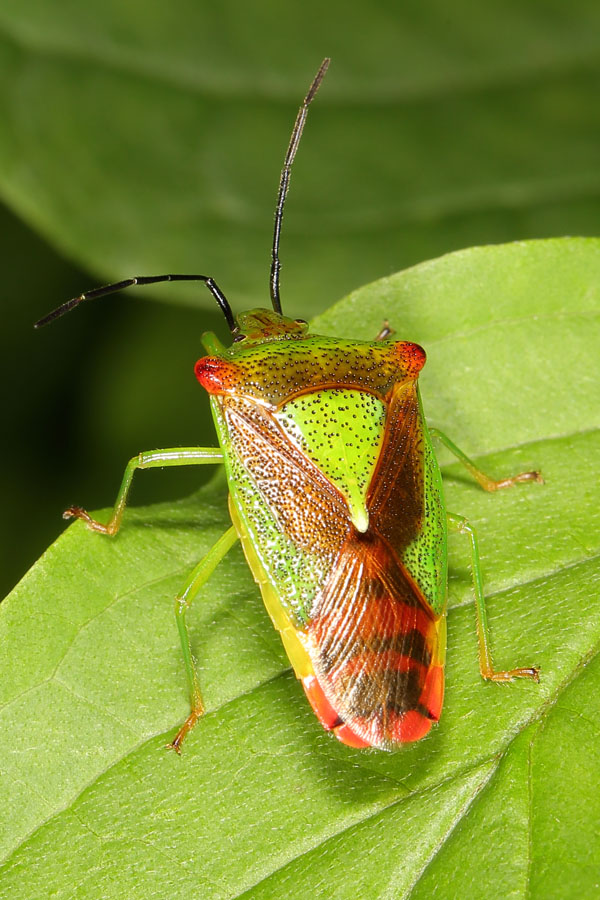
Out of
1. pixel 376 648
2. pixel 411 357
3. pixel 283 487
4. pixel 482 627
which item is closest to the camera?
pixel 376 648

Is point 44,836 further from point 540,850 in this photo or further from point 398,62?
point 398,62

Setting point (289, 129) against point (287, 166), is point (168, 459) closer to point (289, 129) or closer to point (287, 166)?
point (287, 166)

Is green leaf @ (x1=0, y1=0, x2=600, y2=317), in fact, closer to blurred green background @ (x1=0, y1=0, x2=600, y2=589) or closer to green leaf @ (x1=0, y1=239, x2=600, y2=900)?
blurred green background @ (x1=0, y1=0, x2=600, y2=589)

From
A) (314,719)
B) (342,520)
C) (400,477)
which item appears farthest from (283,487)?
(314,719)

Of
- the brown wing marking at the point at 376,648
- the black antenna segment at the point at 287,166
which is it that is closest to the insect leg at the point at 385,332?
the black antenna segment at the point at 287,166

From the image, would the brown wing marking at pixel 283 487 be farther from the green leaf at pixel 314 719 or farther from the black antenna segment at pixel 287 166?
the black antenna segment at pixel 287 166
